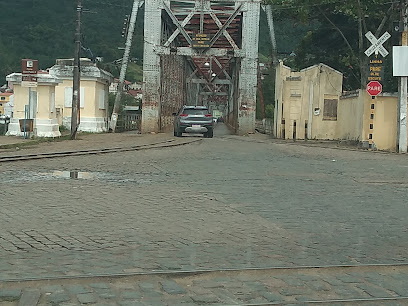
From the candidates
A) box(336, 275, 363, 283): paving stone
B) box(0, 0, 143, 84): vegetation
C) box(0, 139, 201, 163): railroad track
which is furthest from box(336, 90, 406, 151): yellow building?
box(0, 0, 143, 84): vegetation

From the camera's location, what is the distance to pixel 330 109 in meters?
28.4

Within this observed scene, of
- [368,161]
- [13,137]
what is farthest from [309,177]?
[13,137]

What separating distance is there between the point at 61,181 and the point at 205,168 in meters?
4.31

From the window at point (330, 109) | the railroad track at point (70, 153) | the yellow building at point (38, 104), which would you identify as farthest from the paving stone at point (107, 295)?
the window at point (330, 109)

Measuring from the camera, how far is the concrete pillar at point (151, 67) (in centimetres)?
3353

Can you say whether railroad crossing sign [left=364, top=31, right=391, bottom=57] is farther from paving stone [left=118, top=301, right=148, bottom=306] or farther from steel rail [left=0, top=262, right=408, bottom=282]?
paving stone [left=118, top=301, right=148, bottom=306]

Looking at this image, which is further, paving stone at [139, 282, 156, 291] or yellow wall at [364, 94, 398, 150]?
yellow wall at [364, 94, 398, 150]

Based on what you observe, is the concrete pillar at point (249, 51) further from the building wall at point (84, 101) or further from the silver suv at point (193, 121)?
the building wall at point (84, 101)

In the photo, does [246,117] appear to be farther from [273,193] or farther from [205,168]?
[273,193]

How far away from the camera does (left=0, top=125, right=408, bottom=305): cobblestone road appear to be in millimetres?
6211

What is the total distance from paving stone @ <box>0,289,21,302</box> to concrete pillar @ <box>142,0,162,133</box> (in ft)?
94.6

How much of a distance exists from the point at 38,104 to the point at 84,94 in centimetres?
726

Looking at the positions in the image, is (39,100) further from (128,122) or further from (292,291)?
(292,291)

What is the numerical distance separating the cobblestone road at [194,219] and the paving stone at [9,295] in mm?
24
